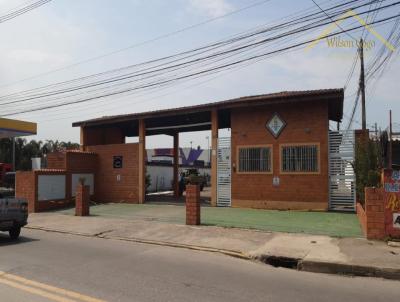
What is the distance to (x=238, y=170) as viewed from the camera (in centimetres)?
2088

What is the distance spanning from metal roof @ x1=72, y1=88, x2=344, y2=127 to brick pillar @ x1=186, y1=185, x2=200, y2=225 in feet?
22.2

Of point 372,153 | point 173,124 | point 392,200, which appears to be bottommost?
point 392,200

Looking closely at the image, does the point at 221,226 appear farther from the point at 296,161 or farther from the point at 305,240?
the point at 296,161

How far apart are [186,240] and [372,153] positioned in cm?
708

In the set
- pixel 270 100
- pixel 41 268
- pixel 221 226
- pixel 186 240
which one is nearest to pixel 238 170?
pixel 270 100

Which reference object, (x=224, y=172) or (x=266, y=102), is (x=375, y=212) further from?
(x=224, y=172)

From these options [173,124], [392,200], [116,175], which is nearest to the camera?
[392,200]

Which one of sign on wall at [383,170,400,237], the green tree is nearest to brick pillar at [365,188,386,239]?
sign on wall at [383,170,400,237]

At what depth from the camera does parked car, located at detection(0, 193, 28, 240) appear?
494 inches

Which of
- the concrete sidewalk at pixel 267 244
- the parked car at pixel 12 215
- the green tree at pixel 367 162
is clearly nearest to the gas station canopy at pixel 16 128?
the concrete sidewalk at pixel 267 244

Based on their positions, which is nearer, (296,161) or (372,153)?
(372,153)

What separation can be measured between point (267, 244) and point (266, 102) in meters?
9.81

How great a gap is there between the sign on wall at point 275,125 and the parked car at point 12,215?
36.9ft

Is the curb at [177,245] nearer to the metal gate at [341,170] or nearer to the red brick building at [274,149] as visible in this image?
the red brick building at [274,149]
